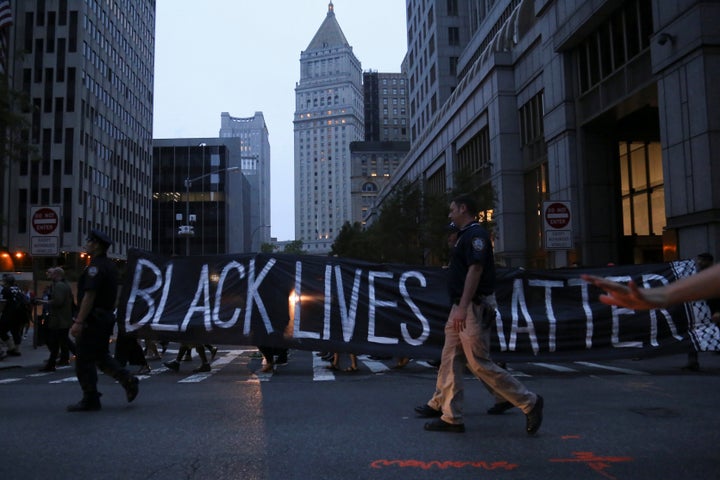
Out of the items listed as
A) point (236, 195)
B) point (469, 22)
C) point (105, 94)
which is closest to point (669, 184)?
point (469, 22)

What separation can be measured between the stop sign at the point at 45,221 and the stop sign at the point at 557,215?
A: 40.7ft

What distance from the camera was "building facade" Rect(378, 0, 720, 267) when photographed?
1859 centimetres

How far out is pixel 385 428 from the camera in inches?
230

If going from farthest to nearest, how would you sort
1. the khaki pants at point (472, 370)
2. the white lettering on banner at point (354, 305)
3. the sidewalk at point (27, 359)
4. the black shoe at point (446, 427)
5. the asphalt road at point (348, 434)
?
1. the sidewalk at point (27, 359)
2. the white lettering on banner at point (354, 305)
3. the black shoe at point (446, 427)
4. the khaki pants at point (472, 370)
5. the asphalt road at point (348, 434)

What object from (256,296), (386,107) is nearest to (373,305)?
(256,296)

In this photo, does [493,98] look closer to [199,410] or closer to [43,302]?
[43,302]

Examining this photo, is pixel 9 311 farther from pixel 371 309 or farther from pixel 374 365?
pixel 371 309

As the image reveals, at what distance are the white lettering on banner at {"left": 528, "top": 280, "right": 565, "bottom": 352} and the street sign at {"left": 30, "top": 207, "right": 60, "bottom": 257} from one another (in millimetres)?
11741

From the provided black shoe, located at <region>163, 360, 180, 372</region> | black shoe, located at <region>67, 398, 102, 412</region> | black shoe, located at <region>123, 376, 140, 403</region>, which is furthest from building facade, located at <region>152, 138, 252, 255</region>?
black shoe, located at <region>67, 398, 102, 412</region>

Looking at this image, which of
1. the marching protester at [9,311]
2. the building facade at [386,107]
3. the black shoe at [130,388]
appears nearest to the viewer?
the black shoe at [130,388]

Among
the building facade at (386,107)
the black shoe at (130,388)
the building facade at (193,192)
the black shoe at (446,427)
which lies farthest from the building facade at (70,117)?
the building facade at (386,107)

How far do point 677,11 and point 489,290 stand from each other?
56.8 ft

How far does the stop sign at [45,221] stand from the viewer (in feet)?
53.4

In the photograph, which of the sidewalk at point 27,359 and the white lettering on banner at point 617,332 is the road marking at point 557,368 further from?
the sidewalk at point 27,359
